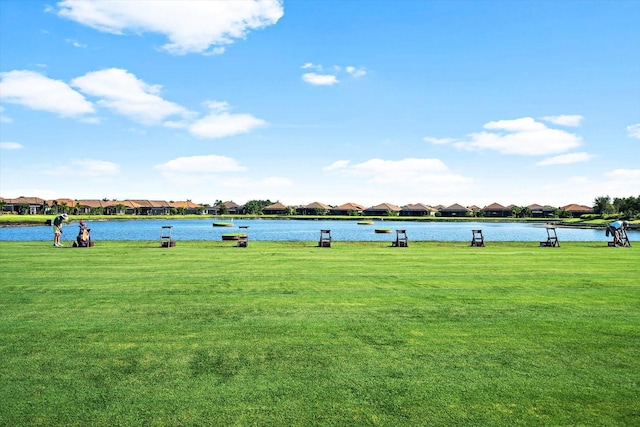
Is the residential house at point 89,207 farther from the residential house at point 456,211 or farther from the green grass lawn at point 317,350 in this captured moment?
the green grass lawn at point 317,350

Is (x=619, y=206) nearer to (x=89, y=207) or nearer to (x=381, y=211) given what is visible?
(x=381, y=211)

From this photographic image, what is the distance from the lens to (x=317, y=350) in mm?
8680

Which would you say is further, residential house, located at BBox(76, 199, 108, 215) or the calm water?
residential house, located at BBox(76, 199, 108, 215)

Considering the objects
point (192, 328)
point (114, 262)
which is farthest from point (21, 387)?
point (114, 262)

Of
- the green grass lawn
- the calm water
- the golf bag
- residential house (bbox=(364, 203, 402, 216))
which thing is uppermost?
A: residential house (bbox=(364, 203, 402, 216))

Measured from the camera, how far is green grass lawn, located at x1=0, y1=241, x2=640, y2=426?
6348 mm

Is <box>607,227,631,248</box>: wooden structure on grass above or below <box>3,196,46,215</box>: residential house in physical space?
below

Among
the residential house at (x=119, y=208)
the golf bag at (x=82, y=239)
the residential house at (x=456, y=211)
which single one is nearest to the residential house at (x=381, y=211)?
the residential house at (x=456, y=211)

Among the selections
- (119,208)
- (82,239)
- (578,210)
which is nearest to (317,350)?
(82,239)

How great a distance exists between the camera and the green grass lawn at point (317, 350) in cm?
635

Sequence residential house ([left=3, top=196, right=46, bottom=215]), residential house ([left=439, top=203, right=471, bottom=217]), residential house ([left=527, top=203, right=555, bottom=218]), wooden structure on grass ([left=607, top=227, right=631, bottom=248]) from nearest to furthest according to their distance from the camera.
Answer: wooden structure on grass ([left=607, top=227, right=631, bottom=248]) < residential house ([left=3, top=196, right=46, bottom=215]) < residential house ([left=527, top=203, right=555, bottom=218]) < residential house ([left=439, top=203, right=471, bottom=217])

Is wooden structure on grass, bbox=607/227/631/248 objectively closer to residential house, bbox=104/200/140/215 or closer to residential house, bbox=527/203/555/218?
residential house, bbox=527/203/555/218

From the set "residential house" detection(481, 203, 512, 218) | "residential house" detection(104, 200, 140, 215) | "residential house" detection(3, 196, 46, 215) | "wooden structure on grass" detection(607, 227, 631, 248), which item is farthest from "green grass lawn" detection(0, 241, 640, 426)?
"residential house" detection(3, 196, 46, 215)

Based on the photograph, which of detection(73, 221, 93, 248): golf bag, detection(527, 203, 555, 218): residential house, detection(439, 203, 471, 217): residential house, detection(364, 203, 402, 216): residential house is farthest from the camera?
detection(364, 203, 402, 216): residential house
